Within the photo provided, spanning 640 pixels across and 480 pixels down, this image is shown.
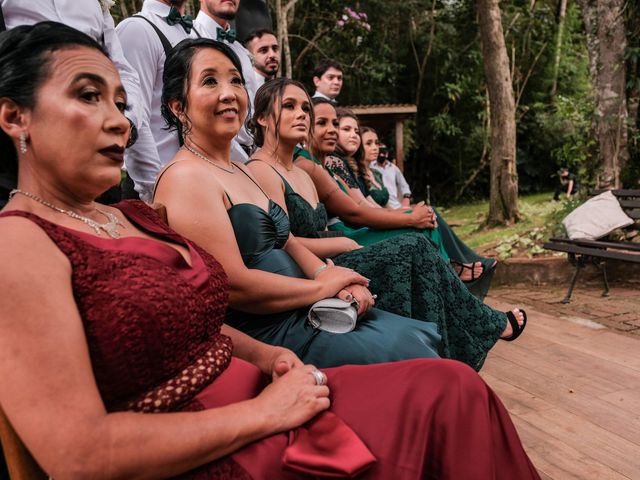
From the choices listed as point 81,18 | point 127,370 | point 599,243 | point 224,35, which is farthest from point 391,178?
point 127,370

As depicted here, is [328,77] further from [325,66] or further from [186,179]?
[186,179]

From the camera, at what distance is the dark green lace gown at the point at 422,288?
7.39 ft

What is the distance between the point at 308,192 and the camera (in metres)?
2.84

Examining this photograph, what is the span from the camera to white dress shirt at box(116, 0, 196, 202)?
7.81ft

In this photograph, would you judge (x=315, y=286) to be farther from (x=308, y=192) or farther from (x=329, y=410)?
(x=308, y=192)

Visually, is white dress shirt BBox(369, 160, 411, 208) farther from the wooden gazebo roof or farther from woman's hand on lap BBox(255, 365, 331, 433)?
woman's hand on lap BBox(255, 365, 331, 433)

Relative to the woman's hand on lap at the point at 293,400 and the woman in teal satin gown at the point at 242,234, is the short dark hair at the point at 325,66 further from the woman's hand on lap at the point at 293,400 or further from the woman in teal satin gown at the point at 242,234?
the woman's hand on lap at the point at 293,400

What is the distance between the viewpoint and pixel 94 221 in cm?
122

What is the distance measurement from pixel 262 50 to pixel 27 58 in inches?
121

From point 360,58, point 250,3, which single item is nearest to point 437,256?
point 250,3

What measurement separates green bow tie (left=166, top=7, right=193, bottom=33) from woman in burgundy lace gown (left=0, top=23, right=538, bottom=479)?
168 centimetres

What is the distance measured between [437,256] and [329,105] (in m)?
1.74

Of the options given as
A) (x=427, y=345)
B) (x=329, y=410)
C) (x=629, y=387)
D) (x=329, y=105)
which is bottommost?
(x=629, y=387)

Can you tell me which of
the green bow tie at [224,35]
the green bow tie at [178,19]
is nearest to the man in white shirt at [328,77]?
the green bow tie at [224,35]
